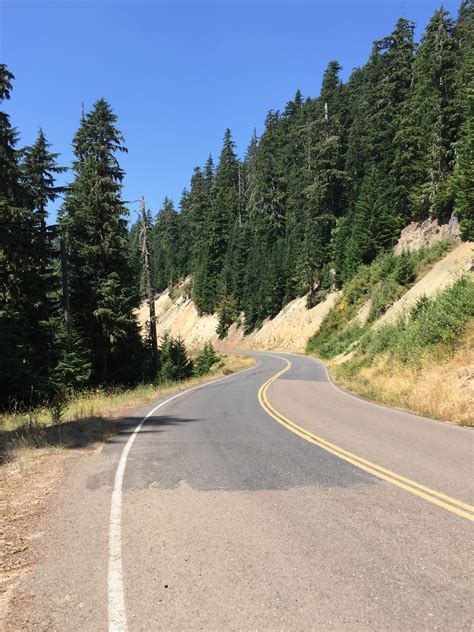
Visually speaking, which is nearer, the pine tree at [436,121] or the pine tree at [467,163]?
the pine tree at [467,163]

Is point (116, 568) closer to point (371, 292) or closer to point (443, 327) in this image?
point (443, 327)

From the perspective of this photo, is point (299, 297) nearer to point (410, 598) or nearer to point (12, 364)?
point (12, 364)

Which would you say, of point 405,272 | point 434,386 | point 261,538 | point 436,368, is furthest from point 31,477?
point 405,272

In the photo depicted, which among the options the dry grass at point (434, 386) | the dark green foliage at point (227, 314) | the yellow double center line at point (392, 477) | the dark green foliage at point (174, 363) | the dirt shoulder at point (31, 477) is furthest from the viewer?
the dark green foliage at point (227, 314)

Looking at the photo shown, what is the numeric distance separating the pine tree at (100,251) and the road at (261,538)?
60.7 feet

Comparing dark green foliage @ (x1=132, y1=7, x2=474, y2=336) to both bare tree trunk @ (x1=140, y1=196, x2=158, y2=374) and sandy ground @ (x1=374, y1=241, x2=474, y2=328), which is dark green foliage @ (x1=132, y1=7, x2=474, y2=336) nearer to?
sandy ground @ (x1=374, y1=241, x2=474, y2=328)

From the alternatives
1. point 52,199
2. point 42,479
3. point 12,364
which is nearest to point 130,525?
point 42,479

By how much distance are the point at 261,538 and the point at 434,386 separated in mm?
10392

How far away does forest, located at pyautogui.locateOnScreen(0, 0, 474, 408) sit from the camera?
825 inches

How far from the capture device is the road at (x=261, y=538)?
3.23 m

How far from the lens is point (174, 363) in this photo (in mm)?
33656

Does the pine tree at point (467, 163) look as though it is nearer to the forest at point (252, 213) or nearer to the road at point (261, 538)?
the forest at point (252, 213)

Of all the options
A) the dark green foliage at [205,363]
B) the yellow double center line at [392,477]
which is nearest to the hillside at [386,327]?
the dark green foliage at [205,363]

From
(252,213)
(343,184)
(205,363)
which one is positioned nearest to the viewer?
(205,363)
